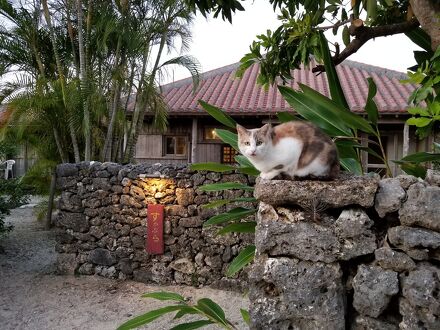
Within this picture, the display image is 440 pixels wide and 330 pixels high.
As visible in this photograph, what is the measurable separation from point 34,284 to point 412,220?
668cm

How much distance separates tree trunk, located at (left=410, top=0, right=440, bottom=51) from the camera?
1.77 m

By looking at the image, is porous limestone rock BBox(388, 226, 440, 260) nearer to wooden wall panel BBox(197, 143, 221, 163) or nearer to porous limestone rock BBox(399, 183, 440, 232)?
porous limestone rock BBox(399, 183, 440, 232)

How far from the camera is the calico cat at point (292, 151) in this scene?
1.42 meters

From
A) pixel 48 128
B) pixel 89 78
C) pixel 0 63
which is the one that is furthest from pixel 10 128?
pixel 89 78

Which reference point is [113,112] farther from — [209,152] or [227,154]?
[227,154]

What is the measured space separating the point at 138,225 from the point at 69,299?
158 cm

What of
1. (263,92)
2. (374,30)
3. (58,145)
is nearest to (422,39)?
(374,30)

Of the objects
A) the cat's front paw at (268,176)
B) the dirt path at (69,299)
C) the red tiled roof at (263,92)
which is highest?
the red tiled roof at (263,92)

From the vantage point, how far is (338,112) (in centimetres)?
160

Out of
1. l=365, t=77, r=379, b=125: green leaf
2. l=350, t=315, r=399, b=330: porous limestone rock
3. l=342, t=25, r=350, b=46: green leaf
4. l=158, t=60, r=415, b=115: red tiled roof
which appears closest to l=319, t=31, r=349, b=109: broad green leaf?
l=365, t=77, r=379, b=125: green leaf

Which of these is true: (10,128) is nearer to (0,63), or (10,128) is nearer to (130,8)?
(0,63)

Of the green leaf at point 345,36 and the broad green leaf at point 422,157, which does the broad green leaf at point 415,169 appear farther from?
the green leaf at point 345,36

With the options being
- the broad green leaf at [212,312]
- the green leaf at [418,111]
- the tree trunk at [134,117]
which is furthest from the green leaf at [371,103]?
the tree trunk at [134,117]

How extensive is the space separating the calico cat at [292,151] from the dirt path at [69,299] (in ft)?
12.1
